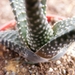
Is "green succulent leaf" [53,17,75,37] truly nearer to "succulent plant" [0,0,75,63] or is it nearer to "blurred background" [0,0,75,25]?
"succulent plant" [0,0,75,63]

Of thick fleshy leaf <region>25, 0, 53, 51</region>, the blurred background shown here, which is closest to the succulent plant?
thick fleshy leaf <region>25, 0, 53, 51</region>

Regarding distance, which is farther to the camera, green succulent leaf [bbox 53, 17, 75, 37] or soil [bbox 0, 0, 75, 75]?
soil [bbox 0, 0, 75, 75]

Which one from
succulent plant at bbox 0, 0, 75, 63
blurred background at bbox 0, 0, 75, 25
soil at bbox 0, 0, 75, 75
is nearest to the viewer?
succulent plant at bbox 0, 0, 75, 63

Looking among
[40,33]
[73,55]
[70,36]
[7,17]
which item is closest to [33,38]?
[40,33]

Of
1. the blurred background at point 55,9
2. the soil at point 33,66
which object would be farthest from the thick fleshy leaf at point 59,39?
the blurred background at point 55,9

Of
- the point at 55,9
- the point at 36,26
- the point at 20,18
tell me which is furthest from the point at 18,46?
the point at 55,9

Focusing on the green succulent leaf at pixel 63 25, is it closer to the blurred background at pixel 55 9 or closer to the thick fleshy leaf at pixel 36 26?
the thick fleshy leaf at pixel 36 26

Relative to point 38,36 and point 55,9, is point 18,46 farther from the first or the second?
point 55,9
